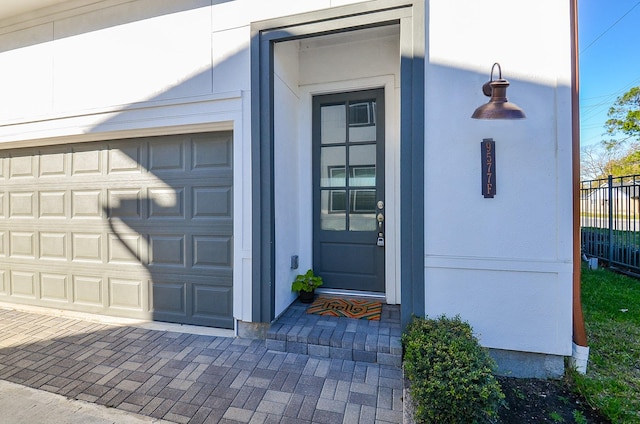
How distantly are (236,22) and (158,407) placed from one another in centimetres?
322

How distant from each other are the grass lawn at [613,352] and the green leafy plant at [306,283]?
232 cm

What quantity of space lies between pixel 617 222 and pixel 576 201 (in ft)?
14.8

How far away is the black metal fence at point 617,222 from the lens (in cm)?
508

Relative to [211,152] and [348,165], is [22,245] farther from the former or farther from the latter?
[348,165]

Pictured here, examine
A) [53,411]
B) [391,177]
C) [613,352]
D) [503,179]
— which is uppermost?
[391,177]

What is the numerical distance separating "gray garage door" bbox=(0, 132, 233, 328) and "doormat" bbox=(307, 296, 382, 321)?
935 mm

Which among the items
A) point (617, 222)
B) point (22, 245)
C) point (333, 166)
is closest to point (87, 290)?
point (22, 245)

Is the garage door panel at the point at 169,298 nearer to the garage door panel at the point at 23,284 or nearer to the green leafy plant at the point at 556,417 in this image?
the garage door panel at the point at 23,284

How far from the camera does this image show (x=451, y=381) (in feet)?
5.50

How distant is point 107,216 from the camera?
352 cm

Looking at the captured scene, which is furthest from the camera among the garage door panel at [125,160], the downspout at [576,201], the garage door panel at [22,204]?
the garage door panel at [22,204]

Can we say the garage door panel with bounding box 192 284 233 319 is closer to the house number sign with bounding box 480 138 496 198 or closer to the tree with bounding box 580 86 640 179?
the house number sign with bounding box 480 138 496 198

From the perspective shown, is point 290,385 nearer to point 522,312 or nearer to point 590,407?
point 522,312

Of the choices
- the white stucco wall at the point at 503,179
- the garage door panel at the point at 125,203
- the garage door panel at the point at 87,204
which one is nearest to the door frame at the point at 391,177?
the white stucco wall at the point at 503,179
